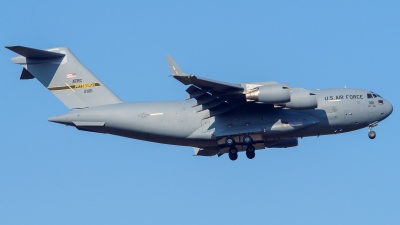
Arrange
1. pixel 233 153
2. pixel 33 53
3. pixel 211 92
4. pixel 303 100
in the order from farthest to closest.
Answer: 1. pixel 33 53
2. pixel 233 153
3. pixel 211 92
4. pixel 303 100

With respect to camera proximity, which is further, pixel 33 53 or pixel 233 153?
pixel 33 53

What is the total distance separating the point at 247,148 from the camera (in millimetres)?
21859

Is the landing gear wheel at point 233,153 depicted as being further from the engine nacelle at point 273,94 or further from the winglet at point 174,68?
the winglet at point 174,68

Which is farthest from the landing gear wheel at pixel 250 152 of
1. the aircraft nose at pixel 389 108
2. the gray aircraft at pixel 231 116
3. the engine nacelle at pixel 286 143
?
the aircraft nose at pixel 389 108

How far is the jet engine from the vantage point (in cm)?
2041

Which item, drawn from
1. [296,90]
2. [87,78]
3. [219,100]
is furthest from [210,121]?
[87,78]

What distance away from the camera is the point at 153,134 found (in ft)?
71.6

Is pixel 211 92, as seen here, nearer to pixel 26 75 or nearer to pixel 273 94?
pixel 273 94

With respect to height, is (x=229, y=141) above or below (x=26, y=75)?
below

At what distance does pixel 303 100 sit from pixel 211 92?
8.55 feet

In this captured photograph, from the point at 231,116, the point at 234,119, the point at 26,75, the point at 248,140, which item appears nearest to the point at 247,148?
the point at 248,140

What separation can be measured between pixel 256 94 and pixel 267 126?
1.44 meters

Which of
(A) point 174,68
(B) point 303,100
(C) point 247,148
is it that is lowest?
(C) point 247,148

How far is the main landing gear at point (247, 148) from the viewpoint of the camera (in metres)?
21.4
